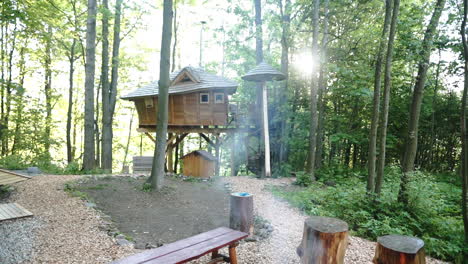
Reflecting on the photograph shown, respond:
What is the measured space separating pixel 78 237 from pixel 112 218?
5.26ft

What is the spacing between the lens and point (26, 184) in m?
8.30

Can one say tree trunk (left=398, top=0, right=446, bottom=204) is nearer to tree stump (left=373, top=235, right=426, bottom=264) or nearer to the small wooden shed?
tree stump (left=373, top=235, right=426, bottom=264)

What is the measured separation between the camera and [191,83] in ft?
48.3

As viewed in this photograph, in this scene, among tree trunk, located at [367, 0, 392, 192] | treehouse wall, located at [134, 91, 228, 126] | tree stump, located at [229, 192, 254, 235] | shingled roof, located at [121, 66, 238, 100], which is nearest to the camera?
tree stump, located at [229, 192, 254, 235]

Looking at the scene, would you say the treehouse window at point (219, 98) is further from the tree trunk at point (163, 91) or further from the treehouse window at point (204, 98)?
the tree trunk at point (163, 91)

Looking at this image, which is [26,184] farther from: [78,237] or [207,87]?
[207,87]

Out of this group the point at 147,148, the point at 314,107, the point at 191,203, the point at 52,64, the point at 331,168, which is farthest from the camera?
the point at 147,148

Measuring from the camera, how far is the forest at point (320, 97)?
6.62 metres

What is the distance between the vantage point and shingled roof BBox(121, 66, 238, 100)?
14.1 m

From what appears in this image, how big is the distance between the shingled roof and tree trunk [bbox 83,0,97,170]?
3267 millimetres

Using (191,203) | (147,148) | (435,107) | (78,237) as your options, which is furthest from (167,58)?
(147,148)

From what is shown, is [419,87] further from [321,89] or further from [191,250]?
[191,250]

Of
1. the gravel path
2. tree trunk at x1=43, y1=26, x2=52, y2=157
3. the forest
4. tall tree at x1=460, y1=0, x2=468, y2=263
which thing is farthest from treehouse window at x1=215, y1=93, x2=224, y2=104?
tree trunk at x1=43, y1=26, x2=52, y2=157

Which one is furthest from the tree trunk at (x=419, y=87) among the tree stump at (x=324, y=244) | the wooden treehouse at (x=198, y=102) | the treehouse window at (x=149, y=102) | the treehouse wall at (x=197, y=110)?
the treehouse window at (x=149, y=102)
